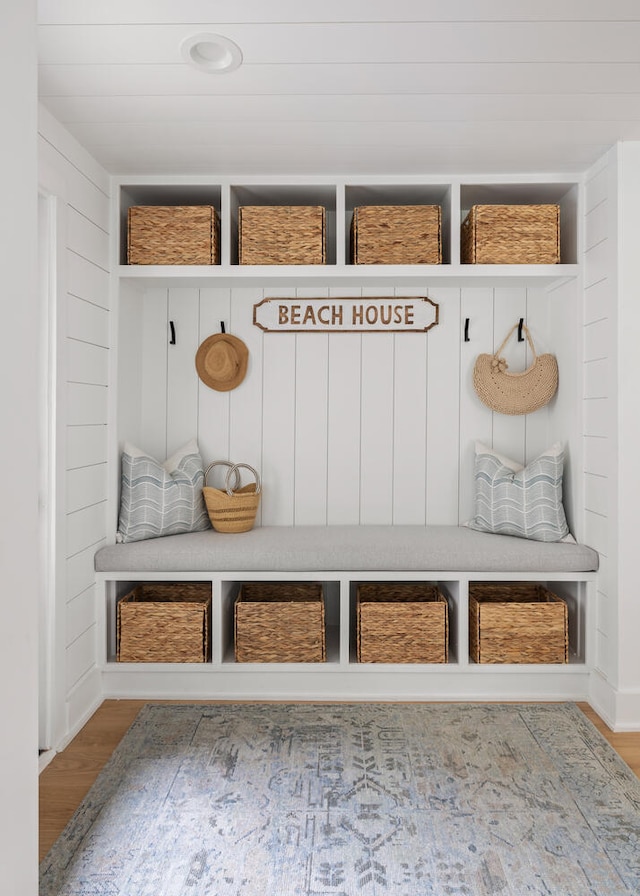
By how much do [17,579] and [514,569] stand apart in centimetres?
257

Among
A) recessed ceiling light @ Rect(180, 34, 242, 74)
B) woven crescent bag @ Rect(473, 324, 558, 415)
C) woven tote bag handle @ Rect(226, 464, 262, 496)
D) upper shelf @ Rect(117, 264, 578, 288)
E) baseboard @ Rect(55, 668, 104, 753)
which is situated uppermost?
recessed ceiling light @ Rect(180, 34, 242, 74)

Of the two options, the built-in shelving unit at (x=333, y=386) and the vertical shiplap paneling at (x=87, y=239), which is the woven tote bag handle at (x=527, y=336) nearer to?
the built-in shelving unit at (x=333, y=386)

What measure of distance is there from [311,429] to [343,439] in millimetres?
176

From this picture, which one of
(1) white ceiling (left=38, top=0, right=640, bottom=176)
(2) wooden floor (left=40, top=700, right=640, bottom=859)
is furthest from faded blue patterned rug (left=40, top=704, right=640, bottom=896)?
(1) white ceiling (left=38, top=0, right=640, bottom=176)

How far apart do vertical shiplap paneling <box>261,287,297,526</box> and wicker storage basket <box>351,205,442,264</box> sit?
2.29ft

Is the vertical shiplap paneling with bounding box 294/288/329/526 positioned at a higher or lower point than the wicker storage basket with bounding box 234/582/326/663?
higher

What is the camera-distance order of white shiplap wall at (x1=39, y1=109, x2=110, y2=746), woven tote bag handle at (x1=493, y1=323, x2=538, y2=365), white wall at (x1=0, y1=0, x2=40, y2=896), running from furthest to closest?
woven tote bag handle at (x1=493, y1=323, x2=538, y2=365)
white shiplap wall at (x1=39, y1=109, x2=110, y2=746)
white wall at (x1=0, y1=0, x2=40, y2=896)

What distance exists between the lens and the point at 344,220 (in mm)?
3266

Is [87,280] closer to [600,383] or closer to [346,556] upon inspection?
[346,556]

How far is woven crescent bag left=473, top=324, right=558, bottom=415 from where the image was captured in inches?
137

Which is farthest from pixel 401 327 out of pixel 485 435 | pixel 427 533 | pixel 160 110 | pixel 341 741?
pixel 341 741

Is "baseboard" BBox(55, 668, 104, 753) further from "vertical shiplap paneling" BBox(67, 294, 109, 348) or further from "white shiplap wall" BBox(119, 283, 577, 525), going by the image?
"vertical shiplap paneling" BBox(67, 294, 109, 348)

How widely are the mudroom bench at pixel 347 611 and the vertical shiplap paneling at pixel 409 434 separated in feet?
1.54

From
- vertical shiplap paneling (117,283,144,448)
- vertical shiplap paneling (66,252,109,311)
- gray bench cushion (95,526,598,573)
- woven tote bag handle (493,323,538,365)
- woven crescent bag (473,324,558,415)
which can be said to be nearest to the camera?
vertical shiplap paneling (66,252,109,311)
